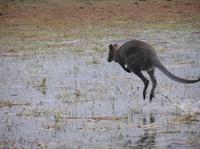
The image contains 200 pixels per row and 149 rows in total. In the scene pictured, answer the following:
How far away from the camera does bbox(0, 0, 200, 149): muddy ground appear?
911cm

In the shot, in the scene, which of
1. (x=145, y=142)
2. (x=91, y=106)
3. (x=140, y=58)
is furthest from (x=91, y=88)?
(x=145, y=142)

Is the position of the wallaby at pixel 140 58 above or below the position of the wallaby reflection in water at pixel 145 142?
above

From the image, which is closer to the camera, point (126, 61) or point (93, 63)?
point (126, 61)

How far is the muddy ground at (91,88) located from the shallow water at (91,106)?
13mm

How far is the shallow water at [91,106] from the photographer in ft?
29.2

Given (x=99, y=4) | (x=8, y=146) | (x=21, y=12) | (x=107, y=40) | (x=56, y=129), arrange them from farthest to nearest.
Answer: (x=99, y=4)
(x=21, y=12)
(x=107, y=40)
(x=56, y=129)
(x=8, y=146)

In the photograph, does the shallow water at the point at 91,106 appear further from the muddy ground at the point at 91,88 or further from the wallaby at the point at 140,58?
the wallaby at the point at 140,58

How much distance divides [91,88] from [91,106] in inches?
74.5

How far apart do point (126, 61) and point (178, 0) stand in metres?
24.6

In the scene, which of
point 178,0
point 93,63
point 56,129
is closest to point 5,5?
point 178,0

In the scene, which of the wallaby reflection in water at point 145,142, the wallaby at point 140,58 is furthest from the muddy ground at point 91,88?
the wallaby at point 140,58

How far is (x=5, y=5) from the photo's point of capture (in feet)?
118

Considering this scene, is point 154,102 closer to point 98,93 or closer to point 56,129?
point 98,93

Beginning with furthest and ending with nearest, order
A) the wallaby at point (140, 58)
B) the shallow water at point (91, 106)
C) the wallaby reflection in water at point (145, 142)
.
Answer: the wallaby at point (140, 58)
the shallow water at point (91, 106)
the wallaby reflection in water at point (145, 142)
